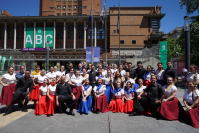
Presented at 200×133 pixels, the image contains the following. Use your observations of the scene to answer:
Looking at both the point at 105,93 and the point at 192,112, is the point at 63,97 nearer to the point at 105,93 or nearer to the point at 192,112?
the point at 105,93

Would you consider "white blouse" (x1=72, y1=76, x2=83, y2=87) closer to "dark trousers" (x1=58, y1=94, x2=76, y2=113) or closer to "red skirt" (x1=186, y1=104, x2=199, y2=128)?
"dark trousers" (x1=58, y1=94, x2=76, y2=113)

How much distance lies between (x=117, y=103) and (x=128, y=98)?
0.55 metres

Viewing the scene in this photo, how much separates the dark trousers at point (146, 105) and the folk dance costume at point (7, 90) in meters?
5.15

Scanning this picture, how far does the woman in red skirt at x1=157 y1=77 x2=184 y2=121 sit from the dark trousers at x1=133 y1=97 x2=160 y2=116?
242mm

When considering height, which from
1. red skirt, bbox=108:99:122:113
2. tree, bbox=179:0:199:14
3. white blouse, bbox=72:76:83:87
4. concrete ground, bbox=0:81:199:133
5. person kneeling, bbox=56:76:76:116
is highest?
tree, bbox=179:0:199:14

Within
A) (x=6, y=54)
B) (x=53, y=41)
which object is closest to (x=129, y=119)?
(x=6, y=54)

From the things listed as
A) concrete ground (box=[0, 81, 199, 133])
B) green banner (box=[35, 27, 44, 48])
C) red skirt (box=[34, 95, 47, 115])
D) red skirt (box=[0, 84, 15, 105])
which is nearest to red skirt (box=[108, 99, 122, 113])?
concrete ground (box=[0, 81, 199, 133])

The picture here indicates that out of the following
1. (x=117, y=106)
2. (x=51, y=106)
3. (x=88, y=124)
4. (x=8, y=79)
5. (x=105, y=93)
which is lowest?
(x=88, y=124)

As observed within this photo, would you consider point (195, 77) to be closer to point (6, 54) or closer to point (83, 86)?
point (83, 86)

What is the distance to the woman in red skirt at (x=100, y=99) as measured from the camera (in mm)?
6452

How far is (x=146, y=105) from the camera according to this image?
603cm

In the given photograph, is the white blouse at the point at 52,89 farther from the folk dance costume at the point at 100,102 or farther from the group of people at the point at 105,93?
the folk dance costume at the point at 100,102

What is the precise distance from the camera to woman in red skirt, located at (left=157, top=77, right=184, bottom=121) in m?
5.44

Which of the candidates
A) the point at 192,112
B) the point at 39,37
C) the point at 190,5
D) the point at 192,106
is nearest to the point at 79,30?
the point at 39,37
